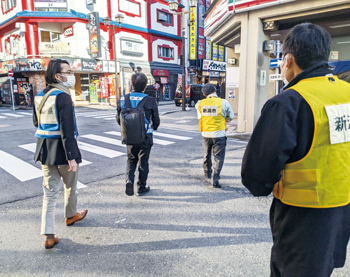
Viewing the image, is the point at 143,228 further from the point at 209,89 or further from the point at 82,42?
the point at 82,42

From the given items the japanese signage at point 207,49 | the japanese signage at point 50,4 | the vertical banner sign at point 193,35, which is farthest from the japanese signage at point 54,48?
the japanese signage at point 207,49

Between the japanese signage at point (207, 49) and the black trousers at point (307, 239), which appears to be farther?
the japanese signage at point (207, 49)

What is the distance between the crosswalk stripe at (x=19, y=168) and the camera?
18.6 feet

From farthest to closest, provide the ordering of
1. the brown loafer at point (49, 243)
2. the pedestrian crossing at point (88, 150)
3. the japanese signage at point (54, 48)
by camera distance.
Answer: the japanese signage at point (54, 48), the pedestrian crossing at point (88, 150), the brown loafer at point (49, 243)

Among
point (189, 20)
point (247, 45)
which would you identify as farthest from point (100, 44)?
point (247, 45)

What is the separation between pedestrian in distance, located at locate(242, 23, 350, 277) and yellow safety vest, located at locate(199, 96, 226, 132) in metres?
3.34

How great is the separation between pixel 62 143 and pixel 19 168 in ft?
12.4

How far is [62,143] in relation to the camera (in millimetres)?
3227

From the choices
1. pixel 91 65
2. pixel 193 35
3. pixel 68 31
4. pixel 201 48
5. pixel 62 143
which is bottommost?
pixel 62 143

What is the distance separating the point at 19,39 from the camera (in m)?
24.3

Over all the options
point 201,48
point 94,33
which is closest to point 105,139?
point 94,33

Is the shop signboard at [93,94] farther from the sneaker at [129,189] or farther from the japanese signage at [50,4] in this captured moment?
the sneaker at [129,189]

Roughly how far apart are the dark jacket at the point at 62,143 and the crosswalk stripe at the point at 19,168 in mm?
2740

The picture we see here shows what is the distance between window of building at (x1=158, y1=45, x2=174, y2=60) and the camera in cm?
3282
